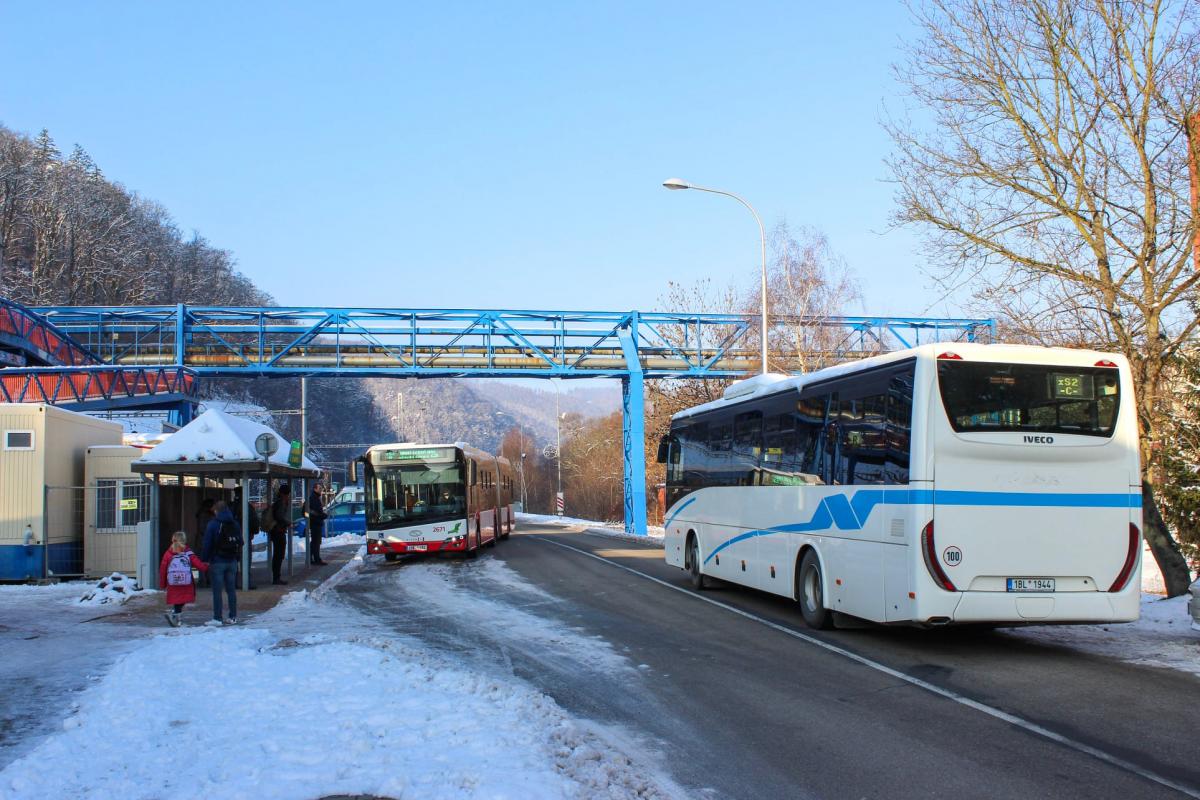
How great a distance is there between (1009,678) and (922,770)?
3661 mm

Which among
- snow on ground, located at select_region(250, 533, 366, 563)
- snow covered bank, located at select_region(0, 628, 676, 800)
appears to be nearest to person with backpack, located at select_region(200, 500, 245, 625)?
snow covered bank, located at select_region(0, 628, 676, 800)

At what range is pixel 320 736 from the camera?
7.08 metres

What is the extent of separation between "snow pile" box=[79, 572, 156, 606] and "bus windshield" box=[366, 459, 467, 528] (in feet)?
24.8

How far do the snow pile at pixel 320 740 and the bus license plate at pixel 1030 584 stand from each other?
5042mm

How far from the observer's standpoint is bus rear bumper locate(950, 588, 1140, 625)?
10164 mm

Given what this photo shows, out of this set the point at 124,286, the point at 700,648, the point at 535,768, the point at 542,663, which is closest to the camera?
the point at 535,768

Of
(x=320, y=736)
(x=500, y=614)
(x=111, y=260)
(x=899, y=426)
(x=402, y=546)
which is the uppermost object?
(x=111, y=260)

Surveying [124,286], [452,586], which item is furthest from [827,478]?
[124,286]

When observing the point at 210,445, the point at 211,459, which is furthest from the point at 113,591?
the point at 210,445

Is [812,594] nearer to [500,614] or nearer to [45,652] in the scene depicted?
[500,614]

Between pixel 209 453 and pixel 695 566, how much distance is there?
917cm

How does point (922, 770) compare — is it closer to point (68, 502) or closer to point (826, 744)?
point (826, 744)

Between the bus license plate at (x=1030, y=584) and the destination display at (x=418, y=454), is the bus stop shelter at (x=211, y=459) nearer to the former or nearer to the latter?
the destination display at (x=418, y=454)

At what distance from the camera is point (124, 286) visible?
7269 centimetres
